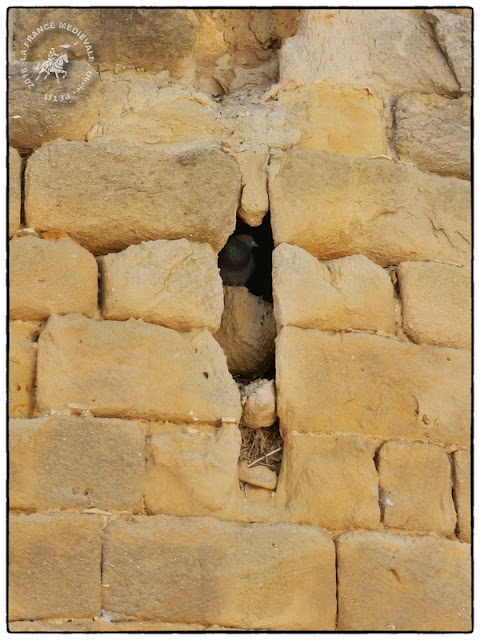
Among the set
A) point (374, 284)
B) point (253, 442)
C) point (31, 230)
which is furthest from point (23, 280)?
point (374, 284)

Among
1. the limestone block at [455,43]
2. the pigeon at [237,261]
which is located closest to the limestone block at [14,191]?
the pigeon at [237,261]

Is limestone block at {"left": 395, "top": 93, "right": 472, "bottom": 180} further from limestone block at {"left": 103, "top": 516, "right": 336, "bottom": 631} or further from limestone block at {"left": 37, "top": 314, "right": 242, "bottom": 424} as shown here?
limestone block at {"left": 103, "top": 516, "right": 336, "bottom": 631}

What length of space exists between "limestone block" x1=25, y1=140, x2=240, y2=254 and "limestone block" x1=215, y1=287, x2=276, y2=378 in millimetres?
310

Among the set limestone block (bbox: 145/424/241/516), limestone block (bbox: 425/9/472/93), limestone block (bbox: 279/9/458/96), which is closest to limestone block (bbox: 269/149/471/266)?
limestone block (bbox: 279/9/458/96)

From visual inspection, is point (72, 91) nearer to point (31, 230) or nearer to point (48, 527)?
point (31, 230)

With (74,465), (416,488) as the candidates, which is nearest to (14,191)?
(74,465)

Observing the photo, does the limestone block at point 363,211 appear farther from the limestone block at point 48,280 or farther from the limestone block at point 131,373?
the limestone block at point 48,280

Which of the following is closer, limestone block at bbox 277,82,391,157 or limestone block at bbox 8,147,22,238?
limestone block at bbox 8,147,22,238

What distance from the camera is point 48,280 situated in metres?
4.63

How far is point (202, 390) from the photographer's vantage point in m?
4.62

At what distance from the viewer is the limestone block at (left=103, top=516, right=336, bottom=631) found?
4328 mm

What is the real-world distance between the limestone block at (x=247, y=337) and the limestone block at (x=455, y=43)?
4.60ft

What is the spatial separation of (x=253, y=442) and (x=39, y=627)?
111 centimetres

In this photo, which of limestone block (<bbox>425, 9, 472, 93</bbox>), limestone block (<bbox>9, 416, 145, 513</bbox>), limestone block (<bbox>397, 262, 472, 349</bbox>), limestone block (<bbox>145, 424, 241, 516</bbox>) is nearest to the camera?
limestone block (<bbox>9, 416, 145, 513</bbox>)
